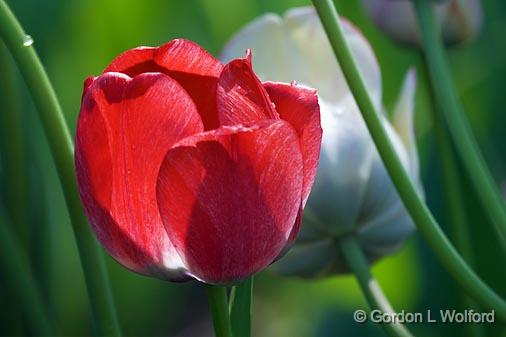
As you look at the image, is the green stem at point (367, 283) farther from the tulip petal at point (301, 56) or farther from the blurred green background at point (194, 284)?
the blurred green background at point (194, 284)

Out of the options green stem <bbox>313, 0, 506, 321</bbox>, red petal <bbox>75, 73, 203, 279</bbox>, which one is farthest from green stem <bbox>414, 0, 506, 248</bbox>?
red petal <bbox>75, 73, 203, 279</bbox>

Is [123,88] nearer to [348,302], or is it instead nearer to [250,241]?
[250,241]

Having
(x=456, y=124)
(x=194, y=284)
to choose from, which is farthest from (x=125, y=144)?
(x=194, y=284)

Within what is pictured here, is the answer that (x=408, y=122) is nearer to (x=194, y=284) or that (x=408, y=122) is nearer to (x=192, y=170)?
(x=192, y=170)

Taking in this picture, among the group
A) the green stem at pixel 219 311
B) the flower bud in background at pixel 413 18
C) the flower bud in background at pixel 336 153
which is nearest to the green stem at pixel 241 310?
the green stem at pixel 219 311

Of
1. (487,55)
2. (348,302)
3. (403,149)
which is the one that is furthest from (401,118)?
(487,55)

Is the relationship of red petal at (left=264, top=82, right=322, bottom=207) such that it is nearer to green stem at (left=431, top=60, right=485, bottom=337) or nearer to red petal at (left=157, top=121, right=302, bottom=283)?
red petal at (left=157, top=121, right=302, bottom=283)
